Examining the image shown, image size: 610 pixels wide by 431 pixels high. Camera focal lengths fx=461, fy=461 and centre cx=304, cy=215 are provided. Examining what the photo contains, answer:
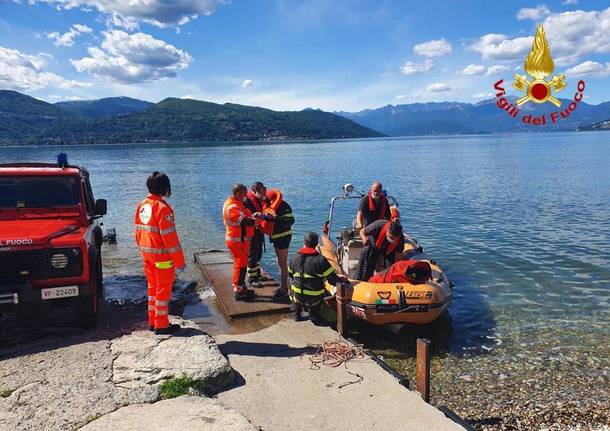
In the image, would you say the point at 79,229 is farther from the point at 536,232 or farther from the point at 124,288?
the point at 536,232

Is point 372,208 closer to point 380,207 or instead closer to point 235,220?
point 380,207

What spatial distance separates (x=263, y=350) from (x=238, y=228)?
2.37 m

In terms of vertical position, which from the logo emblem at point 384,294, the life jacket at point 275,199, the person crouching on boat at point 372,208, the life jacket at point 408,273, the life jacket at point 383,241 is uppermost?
the life jacket at point 275,199

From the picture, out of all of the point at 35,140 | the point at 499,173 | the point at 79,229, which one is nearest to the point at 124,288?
the point at 79,229

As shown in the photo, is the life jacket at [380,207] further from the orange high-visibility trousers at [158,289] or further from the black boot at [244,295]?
the orange high-visibility trousers at [158,289]

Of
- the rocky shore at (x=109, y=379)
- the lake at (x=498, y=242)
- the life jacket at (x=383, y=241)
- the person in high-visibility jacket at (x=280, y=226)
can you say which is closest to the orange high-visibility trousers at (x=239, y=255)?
the person in high-visibility jacket at (x=280, y=226)

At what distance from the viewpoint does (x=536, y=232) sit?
17797 mm

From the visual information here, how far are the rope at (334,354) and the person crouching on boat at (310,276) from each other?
0.97 metres

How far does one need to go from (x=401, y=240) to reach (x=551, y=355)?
315 centimetres

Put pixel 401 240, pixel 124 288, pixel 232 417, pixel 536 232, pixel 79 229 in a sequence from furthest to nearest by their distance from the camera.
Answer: pixel 536 232, pixel 124 288, pixel 401 240, pixel 79 229, pixel 232 417

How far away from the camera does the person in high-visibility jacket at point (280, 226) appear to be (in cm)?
866

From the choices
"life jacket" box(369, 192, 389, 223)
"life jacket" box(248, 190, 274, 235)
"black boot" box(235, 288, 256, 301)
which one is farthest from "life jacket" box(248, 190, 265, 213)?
"life jacket" box(369, 192, 389, 223)

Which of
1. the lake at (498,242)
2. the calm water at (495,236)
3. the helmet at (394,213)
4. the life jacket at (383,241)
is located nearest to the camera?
the life jacket at (383,241)

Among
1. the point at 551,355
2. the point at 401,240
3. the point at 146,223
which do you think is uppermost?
the point at 146,223
